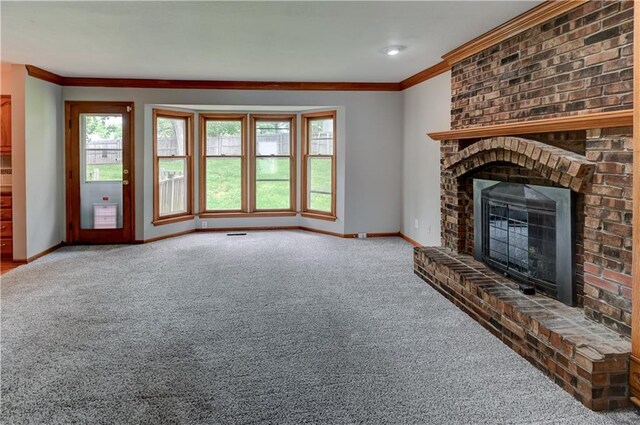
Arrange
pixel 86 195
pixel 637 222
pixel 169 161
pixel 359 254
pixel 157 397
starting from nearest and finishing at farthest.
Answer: pixel 637 222 < pixel 157 397 < pixel 359 254 < pixel 86 195 < pixel 169 161

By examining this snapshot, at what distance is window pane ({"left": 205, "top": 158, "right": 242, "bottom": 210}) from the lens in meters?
8.05

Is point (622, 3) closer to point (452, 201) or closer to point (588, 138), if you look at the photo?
point (588, 138)

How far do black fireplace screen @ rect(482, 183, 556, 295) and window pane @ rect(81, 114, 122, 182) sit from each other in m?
5.38

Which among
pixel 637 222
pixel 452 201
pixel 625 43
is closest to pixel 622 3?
pixel 625 43

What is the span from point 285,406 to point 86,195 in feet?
19.1

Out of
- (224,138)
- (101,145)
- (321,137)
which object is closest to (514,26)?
(321,137)

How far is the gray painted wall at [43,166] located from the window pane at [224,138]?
2269mm

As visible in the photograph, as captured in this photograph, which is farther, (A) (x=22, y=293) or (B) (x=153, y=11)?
(A) (x=22, y=293)

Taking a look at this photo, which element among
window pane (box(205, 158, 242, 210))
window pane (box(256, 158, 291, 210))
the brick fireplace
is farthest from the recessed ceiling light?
window pane (box(205, 158, 242, 210))

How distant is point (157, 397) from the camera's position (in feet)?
7.97

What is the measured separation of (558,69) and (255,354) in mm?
2902

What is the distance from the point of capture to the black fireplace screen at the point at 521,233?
3352 mm

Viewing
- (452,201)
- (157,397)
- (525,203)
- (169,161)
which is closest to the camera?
(157,397)

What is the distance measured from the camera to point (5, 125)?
20.0 ft
